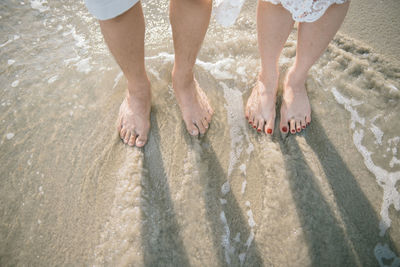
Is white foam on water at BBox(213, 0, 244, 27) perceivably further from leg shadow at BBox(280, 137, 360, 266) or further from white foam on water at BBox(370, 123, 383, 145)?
white foam on water at BBox(370, 123, 383, 145)

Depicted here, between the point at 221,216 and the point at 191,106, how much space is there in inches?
26.5

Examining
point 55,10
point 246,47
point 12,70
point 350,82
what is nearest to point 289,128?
point 350,82

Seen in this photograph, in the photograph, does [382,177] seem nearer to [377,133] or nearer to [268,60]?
[377,133]

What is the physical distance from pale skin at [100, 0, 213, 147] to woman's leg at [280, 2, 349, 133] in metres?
0.50

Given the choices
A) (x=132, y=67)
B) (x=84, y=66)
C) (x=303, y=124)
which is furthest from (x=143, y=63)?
(x=303, y=124)

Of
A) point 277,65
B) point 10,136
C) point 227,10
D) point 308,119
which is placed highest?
point 227,10

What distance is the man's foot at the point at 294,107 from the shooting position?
1422mm

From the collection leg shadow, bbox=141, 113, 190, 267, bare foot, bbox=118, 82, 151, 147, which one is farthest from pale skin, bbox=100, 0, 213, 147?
leg shadow, bbox=141, 113, 190, 267

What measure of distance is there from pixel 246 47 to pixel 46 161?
1.61 meters

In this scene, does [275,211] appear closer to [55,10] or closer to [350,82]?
[350,82]

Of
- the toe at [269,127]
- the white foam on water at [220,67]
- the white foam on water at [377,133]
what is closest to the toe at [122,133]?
the white foam on water at [220,67]

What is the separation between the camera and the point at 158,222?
118 cm

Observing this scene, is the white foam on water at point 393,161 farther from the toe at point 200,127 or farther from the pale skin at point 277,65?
the toe at point 200,127

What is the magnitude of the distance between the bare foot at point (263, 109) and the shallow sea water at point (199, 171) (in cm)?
7
